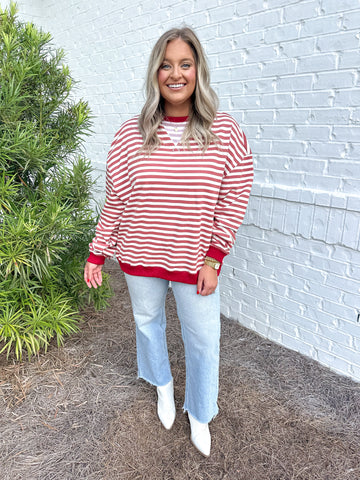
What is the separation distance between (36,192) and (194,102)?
4.30 ft

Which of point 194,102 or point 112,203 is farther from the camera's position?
point 112,203

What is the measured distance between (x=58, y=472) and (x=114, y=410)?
1.34 ft

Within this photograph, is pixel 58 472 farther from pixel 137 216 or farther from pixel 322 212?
pixel 322 212

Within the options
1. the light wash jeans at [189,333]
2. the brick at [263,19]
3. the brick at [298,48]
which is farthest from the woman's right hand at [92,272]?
the brick at [263,19]

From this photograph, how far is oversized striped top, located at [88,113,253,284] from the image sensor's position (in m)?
1.33

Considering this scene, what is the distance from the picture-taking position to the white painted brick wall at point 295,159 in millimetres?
1894

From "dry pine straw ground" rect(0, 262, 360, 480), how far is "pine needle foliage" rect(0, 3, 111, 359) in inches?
11.2

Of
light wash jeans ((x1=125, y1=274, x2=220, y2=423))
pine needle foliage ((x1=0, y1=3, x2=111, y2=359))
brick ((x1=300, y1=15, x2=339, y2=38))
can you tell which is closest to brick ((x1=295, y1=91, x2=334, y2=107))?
brick ((x1=300, y1=15, x2=339, y2=38))

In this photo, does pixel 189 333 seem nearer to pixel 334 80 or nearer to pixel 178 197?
pixel 178 197

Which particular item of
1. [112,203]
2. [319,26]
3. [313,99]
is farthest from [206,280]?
[319,26]

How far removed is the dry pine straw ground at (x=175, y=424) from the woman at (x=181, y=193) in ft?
1.16

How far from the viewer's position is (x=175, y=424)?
1.85 meters

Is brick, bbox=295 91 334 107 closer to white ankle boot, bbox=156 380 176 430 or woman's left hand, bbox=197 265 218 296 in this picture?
woman's left hand, bbox=197 265 218 296

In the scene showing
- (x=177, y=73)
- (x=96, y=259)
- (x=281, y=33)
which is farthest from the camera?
(x=281, y=33)
